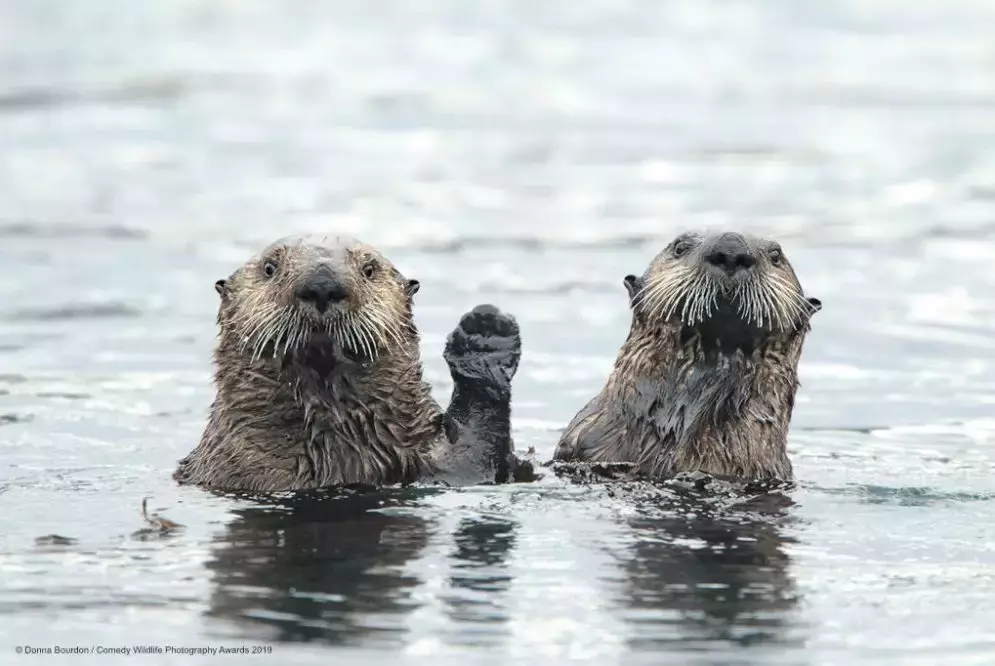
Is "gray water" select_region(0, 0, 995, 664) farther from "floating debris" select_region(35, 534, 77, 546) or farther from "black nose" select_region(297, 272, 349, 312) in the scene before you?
"black nose" select_region(297, 272, 349, 312)

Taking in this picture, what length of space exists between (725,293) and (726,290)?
0.02 metres

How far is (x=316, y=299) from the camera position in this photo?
8531 mm

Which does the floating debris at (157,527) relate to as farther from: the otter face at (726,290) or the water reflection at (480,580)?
the otter face at (726,290)

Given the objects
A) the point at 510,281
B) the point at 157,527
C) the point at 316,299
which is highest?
the point at 510,281

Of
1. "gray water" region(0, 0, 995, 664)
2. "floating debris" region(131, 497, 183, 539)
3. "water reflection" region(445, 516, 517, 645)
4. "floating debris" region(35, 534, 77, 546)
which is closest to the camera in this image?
"water reflection" region(445, 516, 517, 645)

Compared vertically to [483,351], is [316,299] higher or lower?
higher

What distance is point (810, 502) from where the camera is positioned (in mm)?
9234

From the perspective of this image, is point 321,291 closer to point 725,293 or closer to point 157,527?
point 157,527

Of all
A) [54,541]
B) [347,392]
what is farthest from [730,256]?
[54,541]

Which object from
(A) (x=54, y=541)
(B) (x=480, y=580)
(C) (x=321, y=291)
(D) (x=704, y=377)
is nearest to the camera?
(B) (x=480, y=580)

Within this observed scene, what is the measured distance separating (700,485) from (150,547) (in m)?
2.66

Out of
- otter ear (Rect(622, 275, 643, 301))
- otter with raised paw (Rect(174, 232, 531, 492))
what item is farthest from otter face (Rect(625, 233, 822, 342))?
otter with raised paw (Rect(174, 232, 531, 492))

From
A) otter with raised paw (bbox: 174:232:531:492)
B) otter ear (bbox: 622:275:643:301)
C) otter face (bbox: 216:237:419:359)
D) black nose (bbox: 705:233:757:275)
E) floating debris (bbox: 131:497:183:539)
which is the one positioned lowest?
floating debris (bbox: 131:497:183:539)

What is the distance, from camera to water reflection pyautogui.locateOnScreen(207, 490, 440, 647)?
6.99 meters
